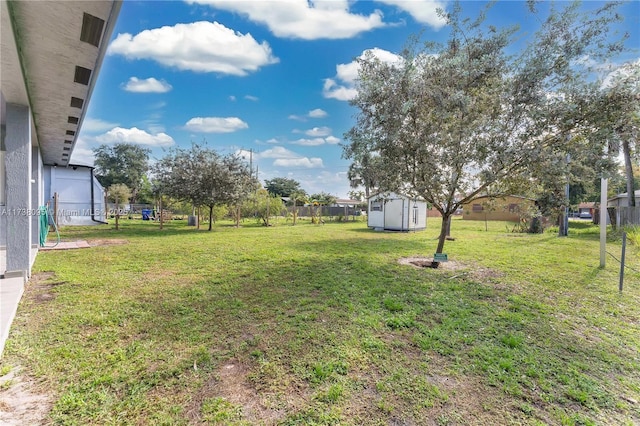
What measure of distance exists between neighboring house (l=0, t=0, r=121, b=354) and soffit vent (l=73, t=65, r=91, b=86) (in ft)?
0.04

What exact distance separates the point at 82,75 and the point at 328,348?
15.2 feet

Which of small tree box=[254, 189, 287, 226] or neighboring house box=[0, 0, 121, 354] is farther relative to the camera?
small tree box=[254, 189, 287, 226]

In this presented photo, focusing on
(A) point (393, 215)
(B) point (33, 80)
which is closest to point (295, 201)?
(A) point (393, 215)

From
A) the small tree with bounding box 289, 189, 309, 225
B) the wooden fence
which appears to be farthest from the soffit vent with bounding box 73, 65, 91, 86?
the wooden fence

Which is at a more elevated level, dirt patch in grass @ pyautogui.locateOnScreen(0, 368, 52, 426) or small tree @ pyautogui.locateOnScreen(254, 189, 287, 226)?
small tree @ pyautogui.locateOnScreen(254, 189, 287, 226)

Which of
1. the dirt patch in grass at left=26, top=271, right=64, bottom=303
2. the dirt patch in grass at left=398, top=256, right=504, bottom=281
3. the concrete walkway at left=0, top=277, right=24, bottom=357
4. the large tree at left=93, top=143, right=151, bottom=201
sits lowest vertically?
the dirt patch in grass at left=398, top=256, right=504, bottom=281

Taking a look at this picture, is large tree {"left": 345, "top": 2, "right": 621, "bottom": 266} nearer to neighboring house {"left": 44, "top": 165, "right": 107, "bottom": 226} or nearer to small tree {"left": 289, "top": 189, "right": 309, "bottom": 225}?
small tree {"left": 289, "top": 189, "right": 309, "bottom": 225}

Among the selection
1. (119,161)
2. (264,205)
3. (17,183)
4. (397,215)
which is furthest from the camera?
(119,161)

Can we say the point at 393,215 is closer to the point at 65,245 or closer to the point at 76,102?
the point at 65,245

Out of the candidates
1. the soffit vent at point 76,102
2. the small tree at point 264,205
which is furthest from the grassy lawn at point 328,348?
the small tree at point 264,205

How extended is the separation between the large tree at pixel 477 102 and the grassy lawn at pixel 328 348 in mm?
2110

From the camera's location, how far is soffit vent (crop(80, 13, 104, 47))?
2.74 meters

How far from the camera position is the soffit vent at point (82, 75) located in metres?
3.78

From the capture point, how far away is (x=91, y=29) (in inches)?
115
